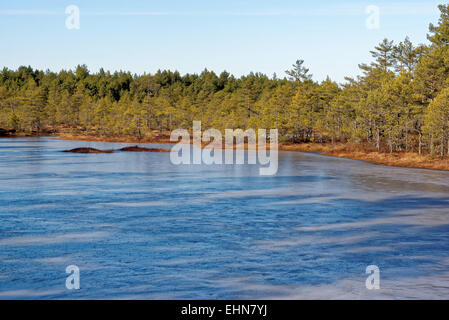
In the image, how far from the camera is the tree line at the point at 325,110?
1923 inches

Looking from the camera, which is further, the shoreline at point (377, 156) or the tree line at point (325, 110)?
the tree line at point (325, 110)

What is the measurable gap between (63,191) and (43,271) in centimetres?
1606

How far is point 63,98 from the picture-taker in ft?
512

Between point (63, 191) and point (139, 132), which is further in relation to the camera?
point (139, 132)

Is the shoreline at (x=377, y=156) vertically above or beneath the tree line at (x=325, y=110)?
beneath

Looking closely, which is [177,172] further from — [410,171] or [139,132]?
[139,132]

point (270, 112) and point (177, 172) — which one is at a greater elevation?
point (270, 112)

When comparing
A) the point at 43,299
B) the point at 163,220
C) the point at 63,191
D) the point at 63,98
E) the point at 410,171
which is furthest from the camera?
the point at 63,98

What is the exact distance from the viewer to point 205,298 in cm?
977

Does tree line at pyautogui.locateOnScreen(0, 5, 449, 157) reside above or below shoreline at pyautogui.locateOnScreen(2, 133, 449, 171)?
above

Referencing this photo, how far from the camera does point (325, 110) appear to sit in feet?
275

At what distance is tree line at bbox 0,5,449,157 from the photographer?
160ft
